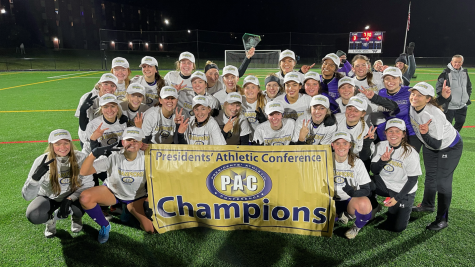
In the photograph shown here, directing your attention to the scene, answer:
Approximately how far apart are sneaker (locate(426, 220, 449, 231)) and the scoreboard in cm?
2787

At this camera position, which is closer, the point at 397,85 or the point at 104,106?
the point at 104,106

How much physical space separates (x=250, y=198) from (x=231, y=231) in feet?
2.07

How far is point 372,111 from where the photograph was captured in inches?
199

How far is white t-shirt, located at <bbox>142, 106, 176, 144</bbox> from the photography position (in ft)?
15.2

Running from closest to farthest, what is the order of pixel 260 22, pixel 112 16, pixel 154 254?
pixel 154 254 < pixel 112 16 < pixel 260 22

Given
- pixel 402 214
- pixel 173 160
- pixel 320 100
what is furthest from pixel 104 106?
pixel 402 214

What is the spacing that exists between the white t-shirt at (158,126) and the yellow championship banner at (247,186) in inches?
37.3

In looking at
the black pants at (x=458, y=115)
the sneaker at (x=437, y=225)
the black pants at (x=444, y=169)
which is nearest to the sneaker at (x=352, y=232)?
the sneaker at (x=437, y=225)

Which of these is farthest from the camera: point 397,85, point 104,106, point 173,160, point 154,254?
point 397,85

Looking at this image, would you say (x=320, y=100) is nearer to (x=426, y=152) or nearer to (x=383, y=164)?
(x=383, y=164)

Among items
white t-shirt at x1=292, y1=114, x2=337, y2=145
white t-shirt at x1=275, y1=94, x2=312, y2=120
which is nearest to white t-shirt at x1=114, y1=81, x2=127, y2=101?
white t-shirt at x1=275, y1=94, x2=312, y2=120

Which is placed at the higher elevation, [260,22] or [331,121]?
[260,22]

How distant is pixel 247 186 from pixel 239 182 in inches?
4.7

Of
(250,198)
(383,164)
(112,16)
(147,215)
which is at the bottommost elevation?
(147,215)
